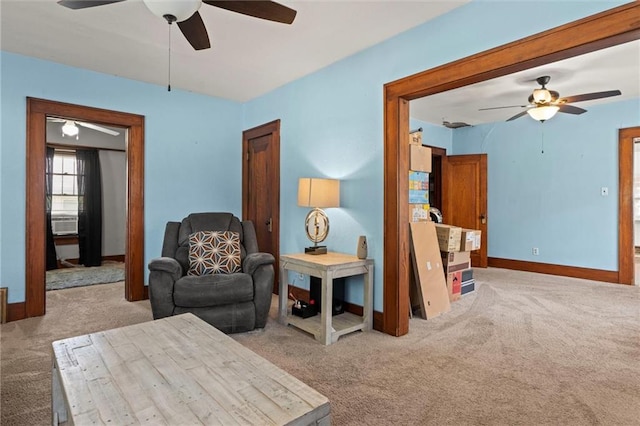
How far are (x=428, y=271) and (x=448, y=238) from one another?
0.61 meters

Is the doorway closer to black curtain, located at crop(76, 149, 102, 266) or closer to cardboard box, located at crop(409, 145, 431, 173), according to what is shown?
black curtain, located at crop(76, 149, 102, 266)

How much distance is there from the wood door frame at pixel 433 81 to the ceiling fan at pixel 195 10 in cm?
120

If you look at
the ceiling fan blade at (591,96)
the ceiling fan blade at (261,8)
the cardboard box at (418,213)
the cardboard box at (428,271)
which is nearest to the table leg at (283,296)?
the cardboard box at (428,271)

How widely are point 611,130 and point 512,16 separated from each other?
156 inches

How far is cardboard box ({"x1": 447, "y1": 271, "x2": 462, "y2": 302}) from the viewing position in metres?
4.09

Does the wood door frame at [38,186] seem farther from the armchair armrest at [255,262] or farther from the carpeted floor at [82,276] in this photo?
the armchair armrest at [255,262]

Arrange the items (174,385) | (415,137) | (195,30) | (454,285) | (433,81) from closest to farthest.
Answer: (174,385) < (195,30) < (433,81) < (415,137) < (454,285)

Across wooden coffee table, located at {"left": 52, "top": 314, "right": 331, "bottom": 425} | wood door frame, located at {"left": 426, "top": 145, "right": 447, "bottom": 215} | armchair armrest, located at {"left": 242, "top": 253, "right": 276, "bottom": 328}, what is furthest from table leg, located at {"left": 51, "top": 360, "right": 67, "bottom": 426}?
wood door frame, located at {"left": 426, "top": 145, "right": 447, "bottom": 215}

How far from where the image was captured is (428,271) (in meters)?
3.60

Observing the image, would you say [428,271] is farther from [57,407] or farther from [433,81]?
[57,407]

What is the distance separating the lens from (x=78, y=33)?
3023 mm

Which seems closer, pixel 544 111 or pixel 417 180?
pixel 417 180

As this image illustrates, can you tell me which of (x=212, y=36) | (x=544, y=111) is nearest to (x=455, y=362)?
(x=212, y=36)

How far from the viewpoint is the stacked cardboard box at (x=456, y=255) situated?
402 cm
